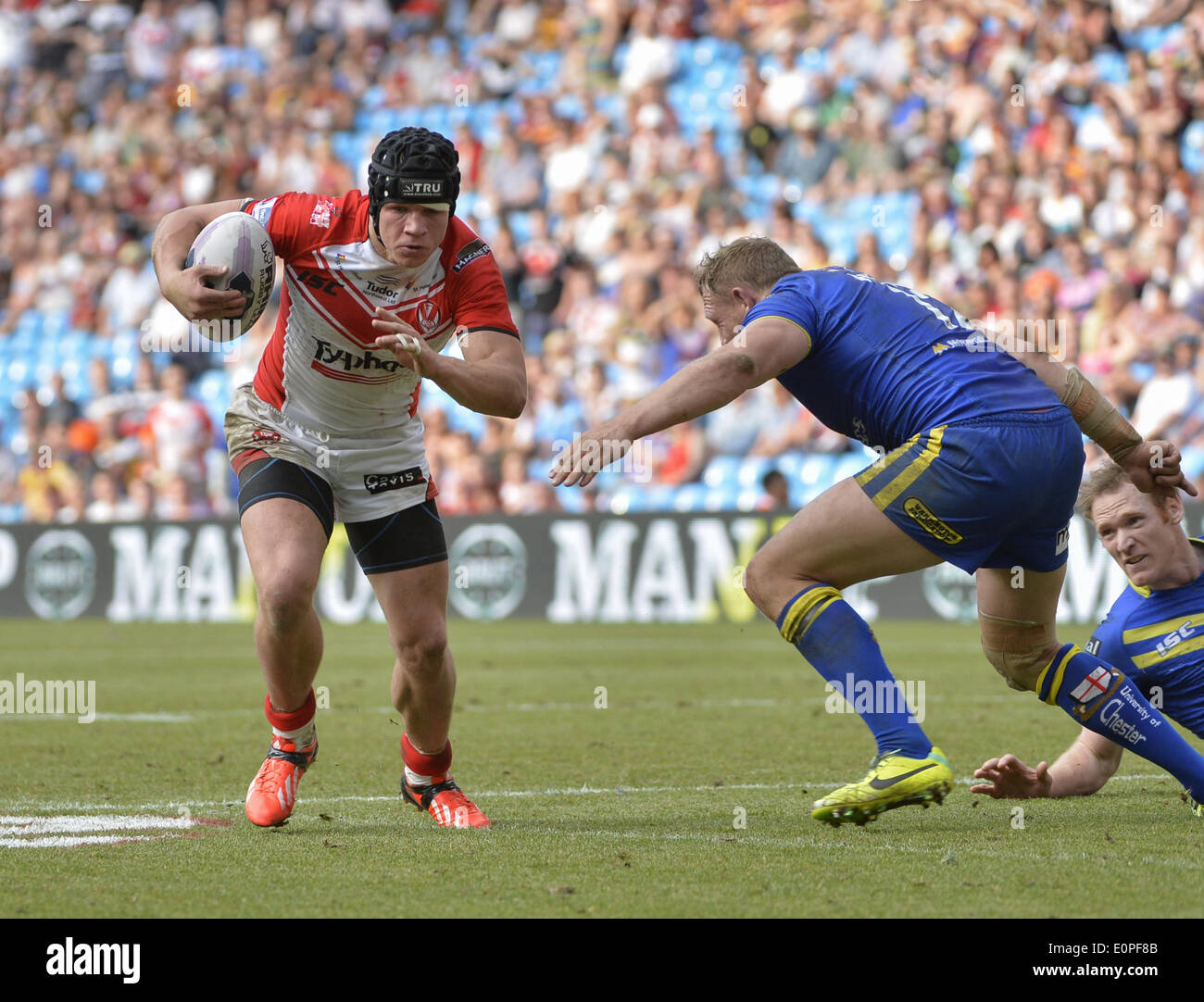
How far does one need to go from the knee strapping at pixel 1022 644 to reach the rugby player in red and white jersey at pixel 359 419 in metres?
1.79

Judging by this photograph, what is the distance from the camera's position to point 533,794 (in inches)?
250

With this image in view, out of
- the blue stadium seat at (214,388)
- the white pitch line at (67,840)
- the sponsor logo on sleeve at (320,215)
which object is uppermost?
the sponsor logo on sleeve at (320,215)

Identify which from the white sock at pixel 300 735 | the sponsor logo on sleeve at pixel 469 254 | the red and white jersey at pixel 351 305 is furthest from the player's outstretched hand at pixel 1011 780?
the sponsor logo on sleeve at pixel 469 254

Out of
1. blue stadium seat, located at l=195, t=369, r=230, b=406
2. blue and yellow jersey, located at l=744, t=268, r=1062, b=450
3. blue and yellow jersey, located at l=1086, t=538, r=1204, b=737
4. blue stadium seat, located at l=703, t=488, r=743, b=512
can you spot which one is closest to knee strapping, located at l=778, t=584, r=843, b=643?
blue and yellow jersey, located at l=744, t=268, r=1062, b=450

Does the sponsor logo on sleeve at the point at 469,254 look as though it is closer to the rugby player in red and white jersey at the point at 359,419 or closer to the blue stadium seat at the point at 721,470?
the rugby player in red and white jersey at the point at 359,419

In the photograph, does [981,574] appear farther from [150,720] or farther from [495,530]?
[495,530]

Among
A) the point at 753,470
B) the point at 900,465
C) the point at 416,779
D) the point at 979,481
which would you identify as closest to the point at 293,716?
the point at 416,779

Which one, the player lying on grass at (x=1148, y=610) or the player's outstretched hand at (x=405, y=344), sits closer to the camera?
the player's outstretched hand at (x=405, y=344)

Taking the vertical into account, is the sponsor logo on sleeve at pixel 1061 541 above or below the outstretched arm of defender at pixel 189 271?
below

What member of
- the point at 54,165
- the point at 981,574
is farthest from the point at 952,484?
the point at 54,165

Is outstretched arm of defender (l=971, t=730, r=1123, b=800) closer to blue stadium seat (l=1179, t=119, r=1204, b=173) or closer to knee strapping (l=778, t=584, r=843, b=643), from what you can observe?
knee strapping (l=778, t=584, r=843, b=643)

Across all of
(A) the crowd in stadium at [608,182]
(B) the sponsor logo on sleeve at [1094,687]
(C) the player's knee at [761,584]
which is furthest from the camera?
(A) the crowd in stadium at [608,182]

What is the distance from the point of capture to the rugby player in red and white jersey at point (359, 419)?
213 inches

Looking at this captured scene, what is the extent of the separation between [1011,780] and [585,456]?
2.08 metres
